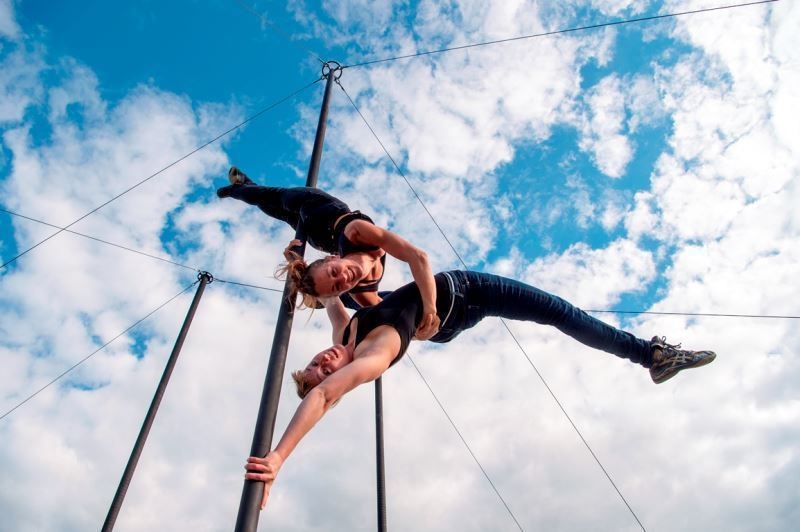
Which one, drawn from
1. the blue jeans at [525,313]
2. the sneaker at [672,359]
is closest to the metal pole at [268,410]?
the blue jeans at [525,313]

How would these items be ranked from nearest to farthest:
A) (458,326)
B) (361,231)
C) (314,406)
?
(314,406) < (361,231) < (458,326)

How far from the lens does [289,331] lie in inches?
111

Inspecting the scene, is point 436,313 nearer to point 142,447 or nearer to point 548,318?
point 548,318

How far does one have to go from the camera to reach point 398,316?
9.77 feet

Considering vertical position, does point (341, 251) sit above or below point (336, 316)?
above

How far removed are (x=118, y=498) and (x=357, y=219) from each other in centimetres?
491

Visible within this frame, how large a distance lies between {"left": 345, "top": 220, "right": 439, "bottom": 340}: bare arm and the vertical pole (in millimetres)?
3264

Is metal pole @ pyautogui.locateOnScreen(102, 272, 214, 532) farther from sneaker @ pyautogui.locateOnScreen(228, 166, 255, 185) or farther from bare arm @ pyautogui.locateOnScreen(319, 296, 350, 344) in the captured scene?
bare arm @ pyautogui.locateOnScreen(319, 296, 350, 344)

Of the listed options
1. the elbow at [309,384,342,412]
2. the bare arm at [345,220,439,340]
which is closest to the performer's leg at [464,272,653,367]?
the bare arm at [345,220,439,340]

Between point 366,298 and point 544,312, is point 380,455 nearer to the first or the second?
point 366,298

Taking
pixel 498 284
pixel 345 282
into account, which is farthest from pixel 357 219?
pixel 498 284

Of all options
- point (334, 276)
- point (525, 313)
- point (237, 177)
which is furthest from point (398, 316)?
point (237, 177)

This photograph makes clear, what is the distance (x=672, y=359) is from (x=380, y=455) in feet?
13.5

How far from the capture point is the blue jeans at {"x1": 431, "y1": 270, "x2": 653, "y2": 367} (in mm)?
3604
